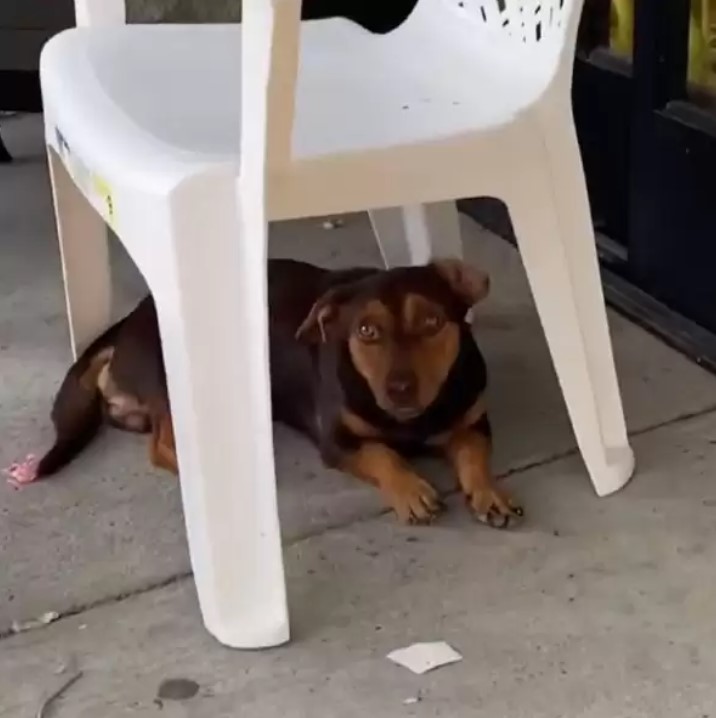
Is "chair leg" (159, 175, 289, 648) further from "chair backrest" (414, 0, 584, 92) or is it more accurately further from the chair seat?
"chair backrest" (414, 0, 584, 92)

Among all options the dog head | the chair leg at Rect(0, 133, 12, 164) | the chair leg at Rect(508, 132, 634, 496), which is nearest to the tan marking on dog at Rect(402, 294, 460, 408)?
the dog head

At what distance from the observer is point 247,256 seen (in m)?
1.23

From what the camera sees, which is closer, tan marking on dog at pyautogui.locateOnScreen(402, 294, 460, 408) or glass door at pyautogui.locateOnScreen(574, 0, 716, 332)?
tan marking on dog at pyautogui.locateOnScreen(402, 294, 460, 408)

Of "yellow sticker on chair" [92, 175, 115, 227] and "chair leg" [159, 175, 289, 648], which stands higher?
"yellow sticker on chair" [92, 175, 115, 227]

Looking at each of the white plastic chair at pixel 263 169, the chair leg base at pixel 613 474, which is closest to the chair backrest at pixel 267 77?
the white plastic chair at pixel 263 169

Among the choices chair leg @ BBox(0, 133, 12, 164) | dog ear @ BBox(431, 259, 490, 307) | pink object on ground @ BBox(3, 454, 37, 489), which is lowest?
chair leg @ BBox(0, 133, 12, 164)

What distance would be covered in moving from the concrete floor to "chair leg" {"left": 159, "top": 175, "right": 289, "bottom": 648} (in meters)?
0.05

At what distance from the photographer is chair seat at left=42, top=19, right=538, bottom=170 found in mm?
1360

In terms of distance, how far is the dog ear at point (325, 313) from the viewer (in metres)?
1.50

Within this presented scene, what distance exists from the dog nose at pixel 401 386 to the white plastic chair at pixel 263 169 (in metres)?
0.15

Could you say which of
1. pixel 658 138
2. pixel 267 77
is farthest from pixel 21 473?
pixel 658 138

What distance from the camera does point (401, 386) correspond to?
4.72 feet

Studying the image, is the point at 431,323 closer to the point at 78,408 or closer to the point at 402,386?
the point at 402,386

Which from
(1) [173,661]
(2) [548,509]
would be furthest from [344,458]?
(1) [173,661]
